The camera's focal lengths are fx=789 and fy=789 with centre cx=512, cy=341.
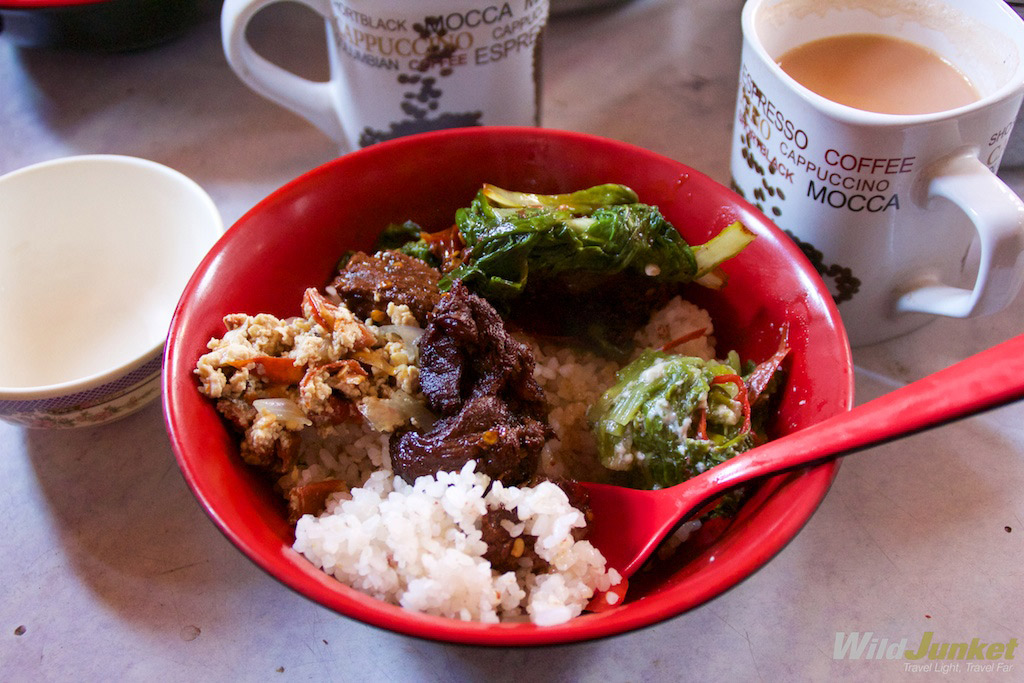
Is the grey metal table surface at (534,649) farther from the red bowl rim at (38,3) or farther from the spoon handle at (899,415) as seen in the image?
the red bowl rim at (38,3)

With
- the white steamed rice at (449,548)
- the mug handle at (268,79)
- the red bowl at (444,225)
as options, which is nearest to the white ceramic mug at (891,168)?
the red bowl at (444,225)

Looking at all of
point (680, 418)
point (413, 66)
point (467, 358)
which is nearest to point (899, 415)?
point (680, 418)

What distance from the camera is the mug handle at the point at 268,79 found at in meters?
1.79

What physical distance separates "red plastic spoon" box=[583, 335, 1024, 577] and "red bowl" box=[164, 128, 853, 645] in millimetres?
50

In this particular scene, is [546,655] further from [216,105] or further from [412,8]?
[216,105]

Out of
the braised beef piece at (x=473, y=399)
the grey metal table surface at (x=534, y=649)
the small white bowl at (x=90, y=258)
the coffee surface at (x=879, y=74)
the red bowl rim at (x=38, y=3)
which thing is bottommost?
the grey metal table surface at (x=534, y=649)

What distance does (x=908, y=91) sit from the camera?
5.16 ft

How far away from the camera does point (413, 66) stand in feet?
5.57

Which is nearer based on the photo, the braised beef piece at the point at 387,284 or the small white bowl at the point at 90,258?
the braised beef piece at the point at 387,284

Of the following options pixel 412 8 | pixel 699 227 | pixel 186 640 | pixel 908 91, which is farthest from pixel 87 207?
pixel 908 91

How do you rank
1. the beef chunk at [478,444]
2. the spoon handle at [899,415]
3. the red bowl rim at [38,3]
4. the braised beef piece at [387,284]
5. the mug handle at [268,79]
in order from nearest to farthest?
the spoon handle at [899,415] → the beef chunk at [478,444] → the braised beef piece at [387,284] → the mug handle at [268,79] → the red bowl rim at [38,3]

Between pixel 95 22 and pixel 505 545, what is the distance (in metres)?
1.86

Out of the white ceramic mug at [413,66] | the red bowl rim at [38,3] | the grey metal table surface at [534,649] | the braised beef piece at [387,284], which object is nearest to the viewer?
the grey metal table surface at [534,649]

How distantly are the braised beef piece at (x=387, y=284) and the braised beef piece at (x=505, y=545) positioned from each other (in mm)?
433
